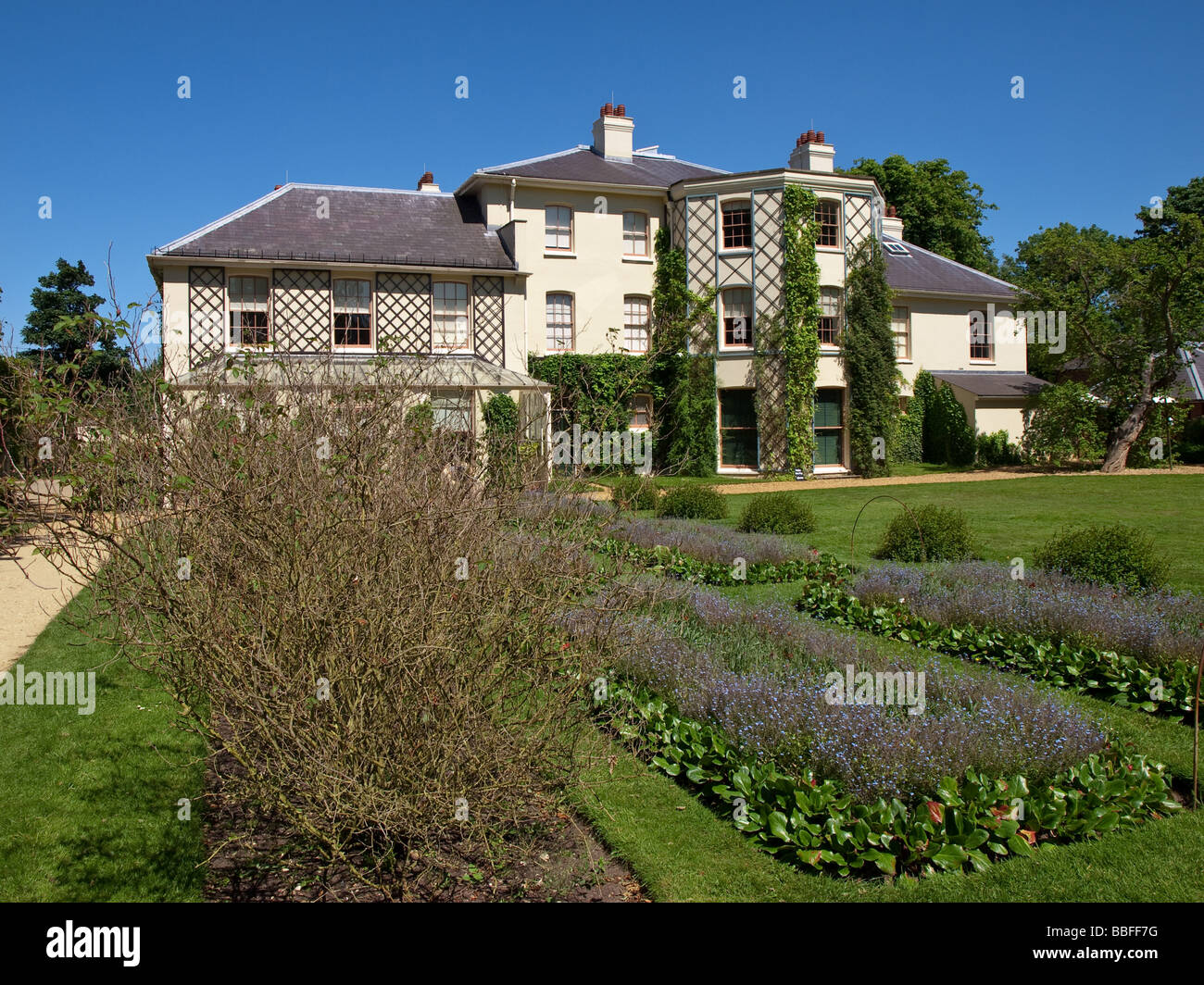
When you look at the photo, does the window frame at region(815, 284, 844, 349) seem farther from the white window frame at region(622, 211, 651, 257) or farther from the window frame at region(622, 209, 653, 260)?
the white window frame at region(622, 211, 651, 257)

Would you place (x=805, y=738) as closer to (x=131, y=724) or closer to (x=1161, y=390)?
(x=131, y=724)

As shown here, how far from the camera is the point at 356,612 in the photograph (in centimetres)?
367

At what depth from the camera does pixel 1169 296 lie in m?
25.8

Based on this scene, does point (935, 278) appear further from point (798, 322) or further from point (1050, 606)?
point (1050, 606)

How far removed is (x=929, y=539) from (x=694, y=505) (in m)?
5.19

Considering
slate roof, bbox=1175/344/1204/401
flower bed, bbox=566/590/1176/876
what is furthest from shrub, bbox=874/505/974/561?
slate roof, bbox=1175/344/1204/401

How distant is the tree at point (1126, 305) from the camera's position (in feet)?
84.6

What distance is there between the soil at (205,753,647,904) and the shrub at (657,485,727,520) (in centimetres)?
1198

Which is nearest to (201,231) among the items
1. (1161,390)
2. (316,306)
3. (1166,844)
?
(316,306)

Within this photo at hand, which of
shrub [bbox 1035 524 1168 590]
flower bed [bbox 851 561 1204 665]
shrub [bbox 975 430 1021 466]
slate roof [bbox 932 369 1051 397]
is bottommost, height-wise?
flower bed [bbox 851 561 1204 665]

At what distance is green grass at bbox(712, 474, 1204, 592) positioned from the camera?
1302cm

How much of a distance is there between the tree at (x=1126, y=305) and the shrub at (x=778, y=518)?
15.6 m

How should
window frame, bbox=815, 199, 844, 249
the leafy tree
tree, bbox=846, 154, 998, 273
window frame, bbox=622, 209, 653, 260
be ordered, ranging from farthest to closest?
tree, bbox=846, 154, 998, 273 < window frame, bbox=622, 209, 653, 260 < window frame, bbox=815, 199, 844, 249 < the leafy tree
